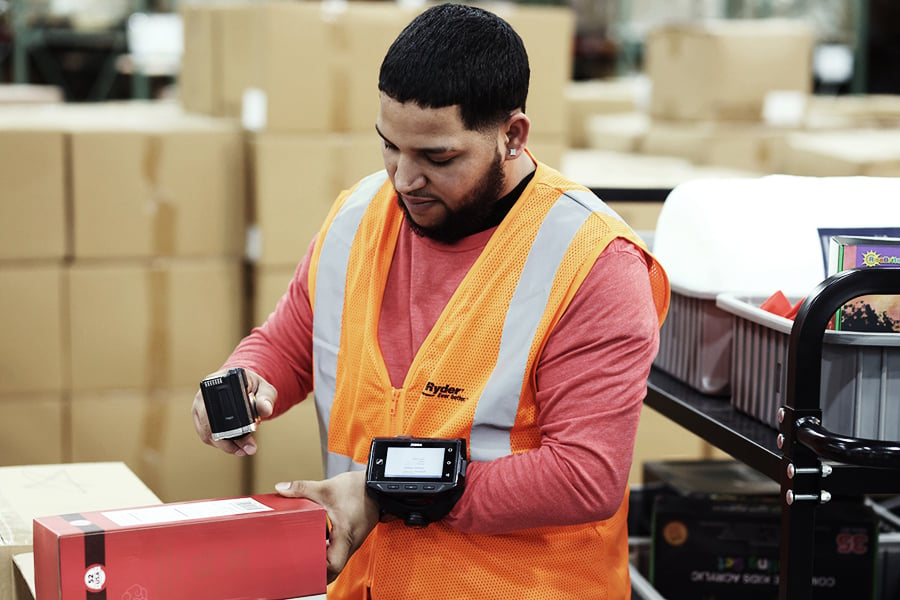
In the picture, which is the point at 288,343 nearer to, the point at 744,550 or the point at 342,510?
the point at 342,510

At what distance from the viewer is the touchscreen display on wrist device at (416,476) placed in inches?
64.8

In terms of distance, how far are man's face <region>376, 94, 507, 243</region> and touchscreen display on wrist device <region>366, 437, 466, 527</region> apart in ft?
1.10

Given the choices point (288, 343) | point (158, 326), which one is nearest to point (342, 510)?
point (288, 343)

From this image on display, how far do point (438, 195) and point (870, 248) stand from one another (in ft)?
2.20

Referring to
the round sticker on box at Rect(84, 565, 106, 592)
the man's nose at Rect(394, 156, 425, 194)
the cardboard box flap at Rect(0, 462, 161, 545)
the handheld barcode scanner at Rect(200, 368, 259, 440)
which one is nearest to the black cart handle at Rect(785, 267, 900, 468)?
the man's nose at Rect(394, 156, 425, 194)

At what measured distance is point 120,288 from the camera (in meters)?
3.62

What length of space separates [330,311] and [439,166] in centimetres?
35

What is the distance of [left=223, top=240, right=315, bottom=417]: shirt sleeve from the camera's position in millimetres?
2014

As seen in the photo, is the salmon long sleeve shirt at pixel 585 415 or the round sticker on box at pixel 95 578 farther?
the salmon long sleeve shirt at pixel 585 415

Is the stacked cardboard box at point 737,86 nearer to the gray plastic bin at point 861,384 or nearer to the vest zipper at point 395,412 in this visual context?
the gray plastic bin at point 861,384

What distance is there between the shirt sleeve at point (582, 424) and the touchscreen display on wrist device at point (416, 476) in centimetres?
4

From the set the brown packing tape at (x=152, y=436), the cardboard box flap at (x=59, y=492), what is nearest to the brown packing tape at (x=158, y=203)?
the brown packing tape at (x=152, y=436)

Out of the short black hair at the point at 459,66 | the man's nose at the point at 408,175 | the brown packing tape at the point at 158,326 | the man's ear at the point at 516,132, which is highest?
the short black hair at the point at 459,66

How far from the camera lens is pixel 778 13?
10.8 m
